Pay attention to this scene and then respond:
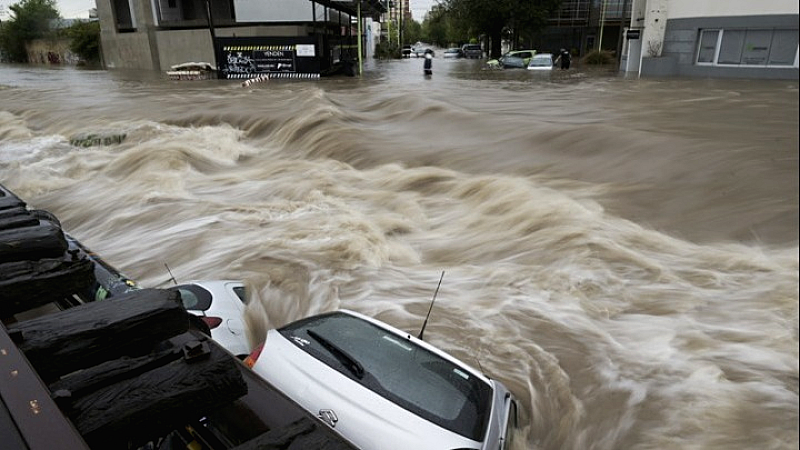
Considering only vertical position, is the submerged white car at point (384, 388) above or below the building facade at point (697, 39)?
below

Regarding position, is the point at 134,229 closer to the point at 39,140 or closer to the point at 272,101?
the point at 39,140

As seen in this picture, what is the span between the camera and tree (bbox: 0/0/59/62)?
41594mm

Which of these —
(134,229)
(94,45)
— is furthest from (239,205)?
(94,45)

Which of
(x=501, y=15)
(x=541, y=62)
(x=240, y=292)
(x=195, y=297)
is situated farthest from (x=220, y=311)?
(x=501, y=15)

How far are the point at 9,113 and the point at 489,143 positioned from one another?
17.3 m

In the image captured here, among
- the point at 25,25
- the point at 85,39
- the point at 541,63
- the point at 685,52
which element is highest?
the point at 25,25

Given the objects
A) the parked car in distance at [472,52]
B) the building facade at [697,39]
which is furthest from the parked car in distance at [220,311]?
the parked car in distance at [472,52]

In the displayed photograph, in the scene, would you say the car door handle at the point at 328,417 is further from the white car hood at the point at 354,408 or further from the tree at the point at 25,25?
the tree at the point at 25,25

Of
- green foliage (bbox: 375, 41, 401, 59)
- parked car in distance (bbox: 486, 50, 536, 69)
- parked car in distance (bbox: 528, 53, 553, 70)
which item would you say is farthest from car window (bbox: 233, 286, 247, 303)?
green foliage (bbox: 375, 41, 401, 59)

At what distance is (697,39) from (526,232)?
22.2 meters

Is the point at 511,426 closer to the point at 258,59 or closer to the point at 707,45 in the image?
the point at 707,45

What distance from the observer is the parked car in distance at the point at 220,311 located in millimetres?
4402

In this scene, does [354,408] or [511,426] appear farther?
[511,426]

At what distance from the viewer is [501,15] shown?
1762 inches
